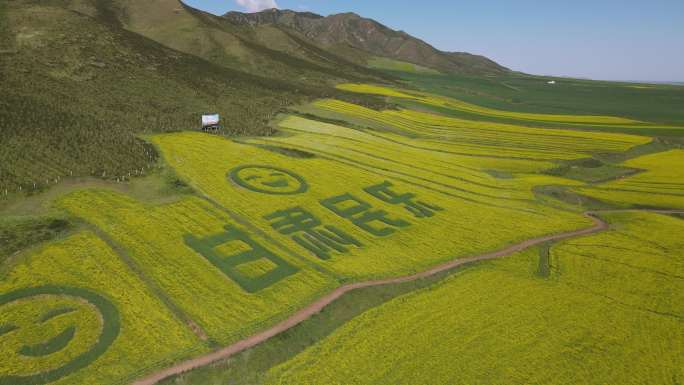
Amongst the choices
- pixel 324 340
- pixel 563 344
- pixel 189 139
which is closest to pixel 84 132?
pixel 189 139

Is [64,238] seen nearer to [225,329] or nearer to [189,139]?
Result: [225,329]

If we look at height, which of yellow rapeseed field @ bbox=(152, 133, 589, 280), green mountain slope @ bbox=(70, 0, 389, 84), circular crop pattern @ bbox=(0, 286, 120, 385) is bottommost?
circular crop pattern @ bbox=(0, 286, 120, 385)

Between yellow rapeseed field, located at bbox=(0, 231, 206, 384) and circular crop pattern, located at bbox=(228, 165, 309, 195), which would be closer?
yellow rapeseed field, located at bbox=(0, 231, 206, 384)

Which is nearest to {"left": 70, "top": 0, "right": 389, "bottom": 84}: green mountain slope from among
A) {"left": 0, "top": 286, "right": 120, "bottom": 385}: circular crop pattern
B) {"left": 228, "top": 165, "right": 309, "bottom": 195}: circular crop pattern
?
{"left": 228, "top": 165, "right": 309, "bottom": 195}: circular crop pattern

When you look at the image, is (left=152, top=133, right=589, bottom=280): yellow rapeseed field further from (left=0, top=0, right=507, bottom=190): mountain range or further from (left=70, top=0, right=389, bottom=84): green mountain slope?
(left=70, top=0, right=389, bottom=84): green mountain slope

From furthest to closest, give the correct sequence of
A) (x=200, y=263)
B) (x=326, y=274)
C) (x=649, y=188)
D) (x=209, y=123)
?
(x=209, y=123) → (x=649, y=188) → (x=326, y=274) → (x=200, y=263)

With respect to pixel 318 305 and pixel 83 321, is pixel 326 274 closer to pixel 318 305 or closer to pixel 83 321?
pixel 318 305

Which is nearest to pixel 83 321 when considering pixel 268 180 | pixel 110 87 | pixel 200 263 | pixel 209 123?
pixel 200 263
